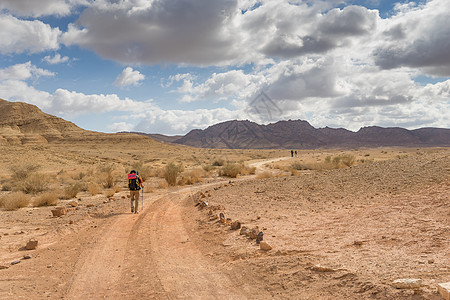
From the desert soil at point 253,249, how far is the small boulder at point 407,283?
0.23ft

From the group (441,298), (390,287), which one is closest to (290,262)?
(390,287)

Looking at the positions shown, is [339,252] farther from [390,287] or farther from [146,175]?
[146,175]

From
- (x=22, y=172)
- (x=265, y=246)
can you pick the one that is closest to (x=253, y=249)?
(x=265, y=246)

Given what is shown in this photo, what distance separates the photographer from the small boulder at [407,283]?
454 centimetres

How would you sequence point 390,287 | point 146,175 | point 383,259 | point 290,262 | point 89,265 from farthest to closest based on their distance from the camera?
point 146,175 → point 89,265 → point 290,262 → point 383,259 → point 390,287

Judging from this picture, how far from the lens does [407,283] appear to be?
4.58 meters

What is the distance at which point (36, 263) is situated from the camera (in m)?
8.01

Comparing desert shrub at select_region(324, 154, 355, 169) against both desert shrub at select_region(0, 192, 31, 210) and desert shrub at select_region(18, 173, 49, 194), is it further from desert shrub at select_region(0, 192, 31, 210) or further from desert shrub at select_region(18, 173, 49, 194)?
desert shrub at select_region(0, 192, 31, 210)

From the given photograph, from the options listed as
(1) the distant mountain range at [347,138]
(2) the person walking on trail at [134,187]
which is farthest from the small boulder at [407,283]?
(1) the distant mountain range at [347,138]

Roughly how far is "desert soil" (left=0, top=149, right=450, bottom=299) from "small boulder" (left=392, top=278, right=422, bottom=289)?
69 millimetres

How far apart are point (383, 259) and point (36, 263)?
7888 mm

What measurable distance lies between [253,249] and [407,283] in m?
3.85

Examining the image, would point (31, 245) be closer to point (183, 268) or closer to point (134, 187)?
point (183, 268)

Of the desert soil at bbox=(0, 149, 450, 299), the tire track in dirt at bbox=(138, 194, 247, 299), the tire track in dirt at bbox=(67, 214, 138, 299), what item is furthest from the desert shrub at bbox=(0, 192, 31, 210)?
the tire track in dirt at bbox=(138, 194, 247, 299)
